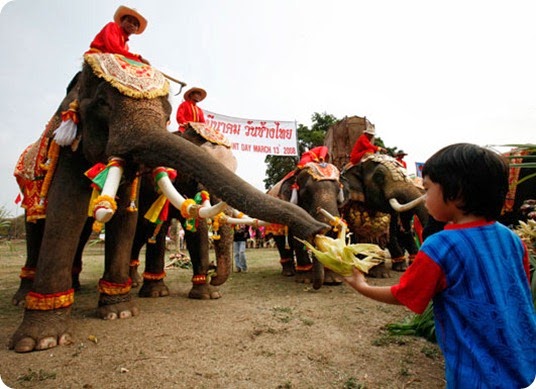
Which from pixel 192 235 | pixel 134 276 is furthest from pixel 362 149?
pixel 134 276

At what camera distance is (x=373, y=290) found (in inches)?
58.5

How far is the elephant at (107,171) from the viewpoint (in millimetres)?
2939

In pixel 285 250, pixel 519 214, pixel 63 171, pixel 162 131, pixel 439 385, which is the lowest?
pixel 439 385

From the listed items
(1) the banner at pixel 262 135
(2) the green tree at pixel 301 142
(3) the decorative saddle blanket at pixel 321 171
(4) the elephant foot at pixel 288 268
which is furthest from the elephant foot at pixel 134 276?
(2) the green tree at pixel 301 142

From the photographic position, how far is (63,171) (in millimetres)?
3561

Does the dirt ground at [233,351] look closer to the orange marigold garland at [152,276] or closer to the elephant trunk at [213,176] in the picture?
the orange marigold garland at [152,276]

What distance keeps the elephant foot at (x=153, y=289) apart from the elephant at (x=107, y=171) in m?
1.20

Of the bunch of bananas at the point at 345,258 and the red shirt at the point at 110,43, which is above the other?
the red shirt at the point at 110,43

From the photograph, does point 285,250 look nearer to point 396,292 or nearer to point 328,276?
point 328,276

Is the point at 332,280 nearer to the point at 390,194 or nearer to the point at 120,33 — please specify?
the point at 390,194

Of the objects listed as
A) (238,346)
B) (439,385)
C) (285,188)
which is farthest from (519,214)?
(238,346)

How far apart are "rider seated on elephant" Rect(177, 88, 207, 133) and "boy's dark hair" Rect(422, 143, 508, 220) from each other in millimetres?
5119

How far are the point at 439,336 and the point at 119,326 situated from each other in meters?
3.17

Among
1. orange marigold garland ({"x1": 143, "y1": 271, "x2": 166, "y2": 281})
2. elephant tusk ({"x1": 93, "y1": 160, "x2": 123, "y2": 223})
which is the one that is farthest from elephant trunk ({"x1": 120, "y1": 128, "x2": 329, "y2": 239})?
orange marigold garland ({"x1": 143, "y1": 271, "x2": 166, "y2": 281})
